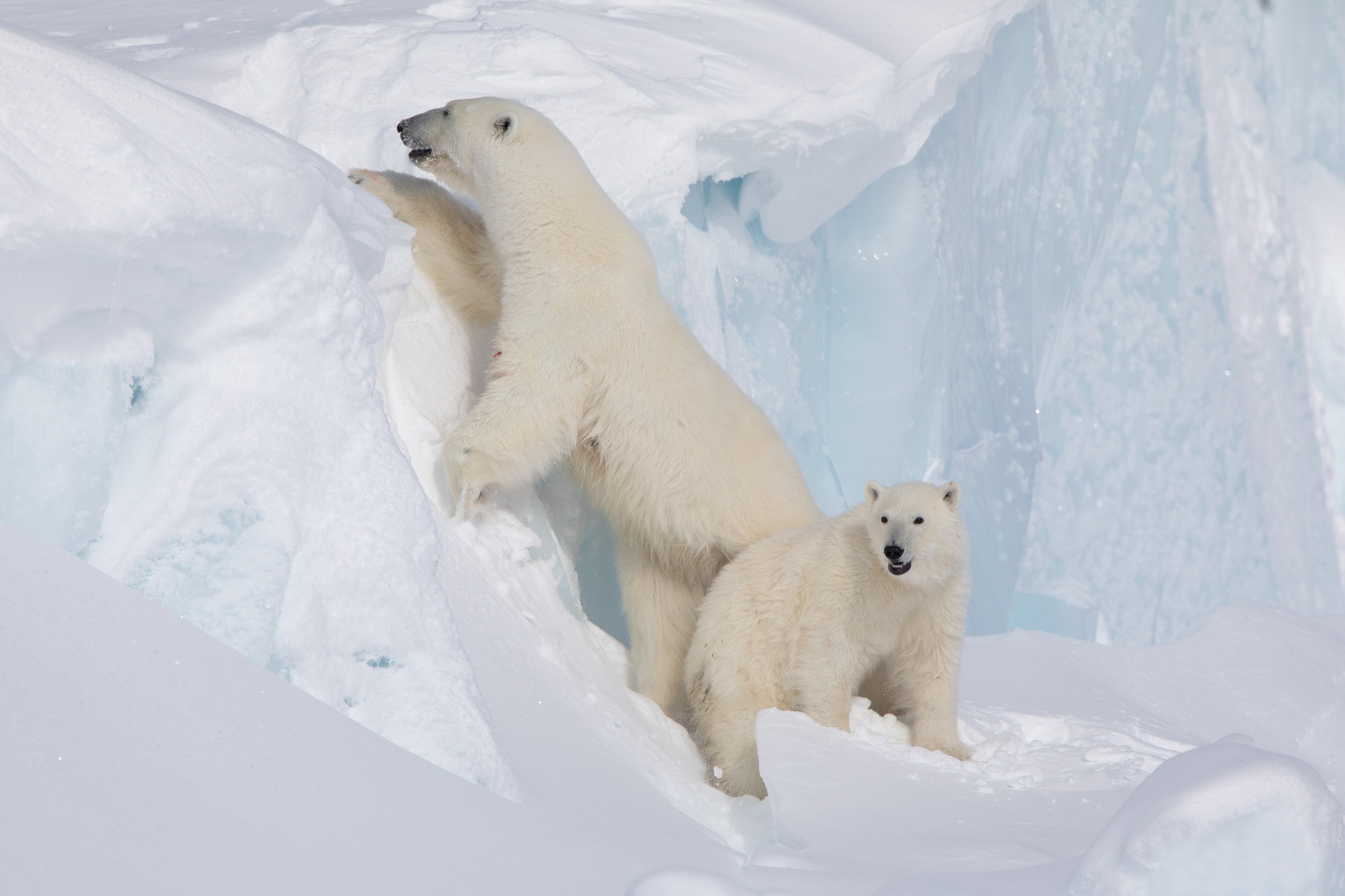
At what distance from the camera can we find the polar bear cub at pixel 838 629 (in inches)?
120

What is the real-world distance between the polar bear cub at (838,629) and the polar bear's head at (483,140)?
4.09 ft

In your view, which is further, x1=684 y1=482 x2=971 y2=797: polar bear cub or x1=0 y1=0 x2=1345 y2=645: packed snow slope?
x1=0 y1=0 x2=1345 y2=645: packed snow slope

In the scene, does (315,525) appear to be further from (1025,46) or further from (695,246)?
(1025,46)

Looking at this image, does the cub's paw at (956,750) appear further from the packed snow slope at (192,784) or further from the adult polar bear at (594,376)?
the packed snow slope at (192,784)

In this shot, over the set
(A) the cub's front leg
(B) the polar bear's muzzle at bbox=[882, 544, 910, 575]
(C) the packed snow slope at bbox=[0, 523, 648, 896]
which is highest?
(C) the packed snow slope at bbox=[0, 523, 648, 896]

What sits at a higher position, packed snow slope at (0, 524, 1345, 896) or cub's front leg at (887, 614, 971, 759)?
packed snow slope at (0, 524, 1345, 896)

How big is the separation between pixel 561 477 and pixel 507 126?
1000 mm

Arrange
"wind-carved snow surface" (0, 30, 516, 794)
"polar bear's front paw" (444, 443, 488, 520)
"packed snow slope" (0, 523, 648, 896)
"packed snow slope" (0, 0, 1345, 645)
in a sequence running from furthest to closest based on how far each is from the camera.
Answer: "packed snow slope" (0, 0, 1345, 645), "polar bear's front paw" (444, 443, 488, 520), "wind-carved snow surface" (0, 30, 516, 794), "packed snow slope" (0, 523, 648, 896)

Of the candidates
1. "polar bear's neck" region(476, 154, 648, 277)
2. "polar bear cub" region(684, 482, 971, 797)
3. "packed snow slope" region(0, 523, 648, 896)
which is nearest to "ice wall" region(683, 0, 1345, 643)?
"polar bear's neck" region(476, 154, 648, 277)

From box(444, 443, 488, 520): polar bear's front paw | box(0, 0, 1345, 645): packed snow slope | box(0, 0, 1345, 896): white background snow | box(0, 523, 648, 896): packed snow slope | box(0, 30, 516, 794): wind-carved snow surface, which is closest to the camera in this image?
box(0, 523, 648, 896): packed snow slope

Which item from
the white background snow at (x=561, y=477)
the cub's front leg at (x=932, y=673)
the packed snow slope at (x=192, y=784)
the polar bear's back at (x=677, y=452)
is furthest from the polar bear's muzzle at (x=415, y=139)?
the packed snow slope at (x=192, y=784)

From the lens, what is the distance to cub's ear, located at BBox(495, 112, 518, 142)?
3260mm

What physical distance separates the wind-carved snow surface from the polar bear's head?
1024 millimetres

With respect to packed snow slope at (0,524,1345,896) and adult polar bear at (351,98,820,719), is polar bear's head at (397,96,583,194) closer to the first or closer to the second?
adult polar bear at (351,98,820,719)
